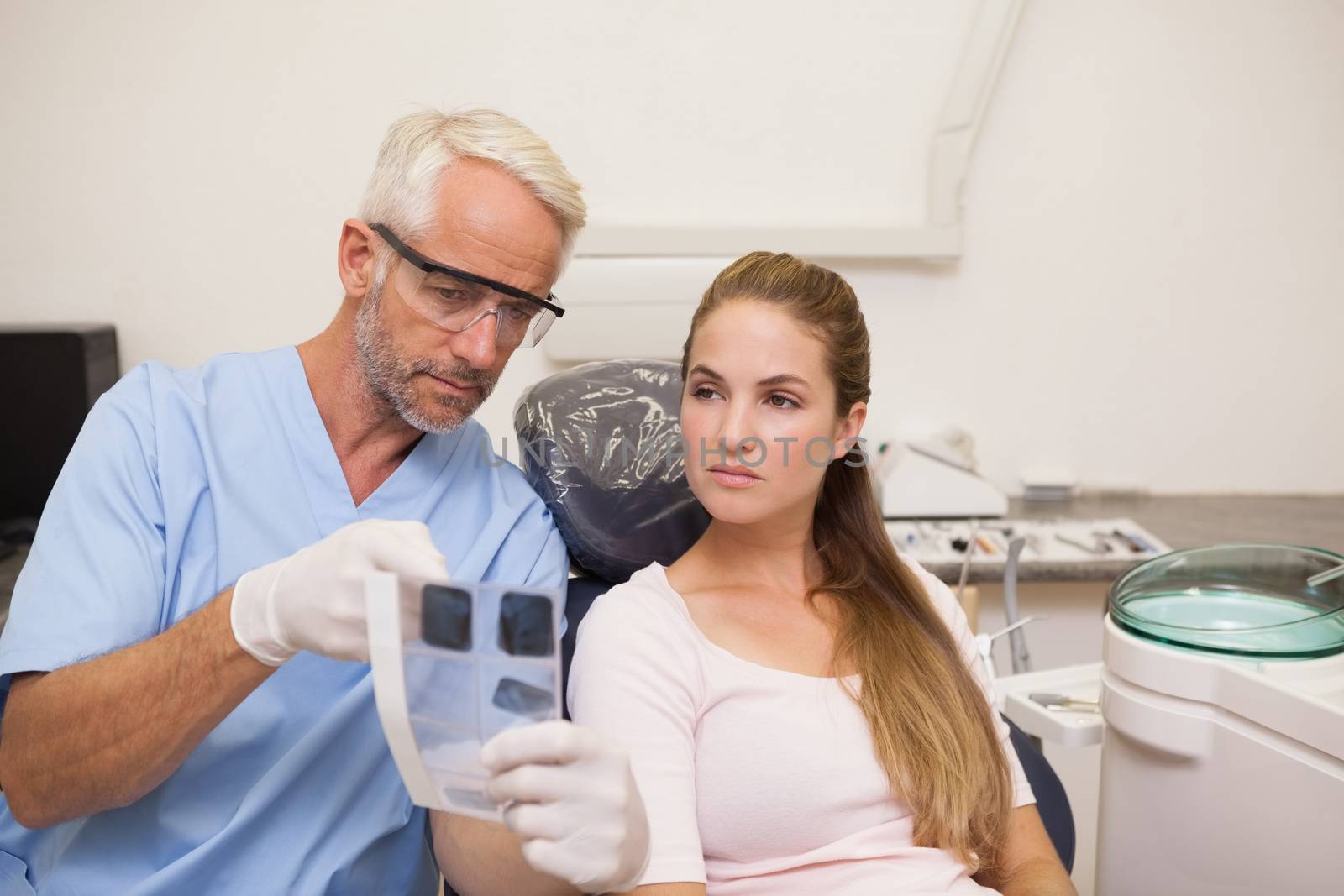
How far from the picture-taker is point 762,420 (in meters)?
1.36

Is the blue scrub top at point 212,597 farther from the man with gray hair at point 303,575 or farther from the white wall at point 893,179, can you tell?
the white wall at point 893,179

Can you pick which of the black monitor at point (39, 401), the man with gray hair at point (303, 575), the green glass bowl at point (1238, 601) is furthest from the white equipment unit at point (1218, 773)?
the black monitor at point (39, 401)

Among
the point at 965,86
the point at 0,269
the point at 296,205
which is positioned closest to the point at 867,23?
the point at 965,86

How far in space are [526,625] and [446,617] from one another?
0.06 meters

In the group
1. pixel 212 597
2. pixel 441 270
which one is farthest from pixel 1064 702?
pixel 212 597

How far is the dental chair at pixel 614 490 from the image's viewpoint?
5.02 feet

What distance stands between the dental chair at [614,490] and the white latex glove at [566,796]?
0.55 metres

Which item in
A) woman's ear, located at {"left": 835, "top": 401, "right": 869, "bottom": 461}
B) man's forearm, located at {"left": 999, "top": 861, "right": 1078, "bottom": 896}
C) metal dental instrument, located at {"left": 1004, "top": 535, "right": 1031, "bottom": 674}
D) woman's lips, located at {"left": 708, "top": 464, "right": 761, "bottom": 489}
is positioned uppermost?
woman's ear, located at {"left": 835, "top": 401, "right": 869, "bottom": 461}

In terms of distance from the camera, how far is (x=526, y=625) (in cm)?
86

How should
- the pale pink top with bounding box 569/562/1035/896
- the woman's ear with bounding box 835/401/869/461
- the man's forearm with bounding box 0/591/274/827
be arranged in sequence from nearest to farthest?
the man's forearm with bounding box 0/591/274/827, the pale pink top with bounding box 569/562/1035/896, the woman's ear with bounding box 835/401/869/461

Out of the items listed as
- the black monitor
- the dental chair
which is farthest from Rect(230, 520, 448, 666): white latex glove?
the black monitor

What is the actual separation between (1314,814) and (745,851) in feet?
1.91

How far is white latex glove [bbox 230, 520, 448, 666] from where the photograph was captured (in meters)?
0.96

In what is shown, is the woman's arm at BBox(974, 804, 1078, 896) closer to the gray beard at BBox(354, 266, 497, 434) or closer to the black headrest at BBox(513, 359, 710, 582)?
the black headrest at BBox(513, 359, 710, 582)
